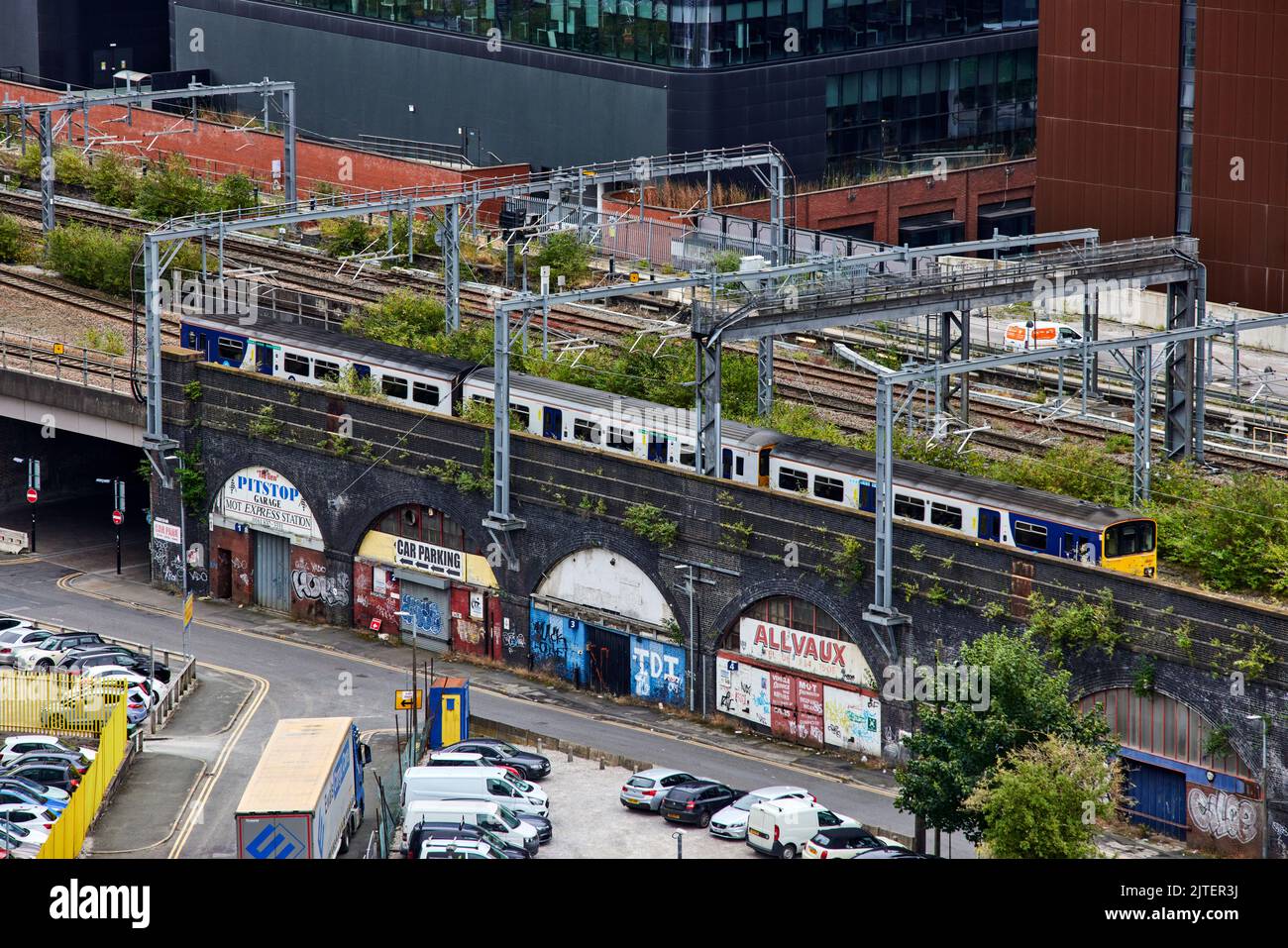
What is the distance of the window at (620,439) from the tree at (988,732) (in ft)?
53.3

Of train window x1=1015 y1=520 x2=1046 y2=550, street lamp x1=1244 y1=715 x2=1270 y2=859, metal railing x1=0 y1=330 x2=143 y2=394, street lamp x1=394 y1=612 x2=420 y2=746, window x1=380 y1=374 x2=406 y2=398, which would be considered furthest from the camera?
metal railing x1=0 y1=330 x2=143 y2=394

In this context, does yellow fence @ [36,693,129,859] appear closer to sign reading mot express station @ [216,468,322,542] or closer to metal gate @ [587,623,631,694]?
sign reading mot express station @ [216,468,322,542]

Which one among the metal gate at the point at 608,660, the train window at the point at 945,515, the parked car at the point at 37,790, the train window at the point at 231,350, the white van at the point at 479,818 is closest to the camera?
the white van at the point at 479,818

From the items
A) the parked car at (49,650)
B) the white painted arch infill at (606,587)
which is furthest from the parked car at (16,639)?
the white painted arch infill at (606,587)

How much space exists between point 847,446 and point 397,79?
176 ft

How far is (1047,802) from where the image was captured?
114 feet

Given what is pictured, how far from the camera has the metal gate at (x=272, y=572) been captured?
58.8 metres

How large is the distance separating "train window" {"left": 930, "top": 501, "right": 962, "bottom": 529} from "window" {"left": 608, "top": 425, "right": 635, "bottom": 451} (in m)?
9.54

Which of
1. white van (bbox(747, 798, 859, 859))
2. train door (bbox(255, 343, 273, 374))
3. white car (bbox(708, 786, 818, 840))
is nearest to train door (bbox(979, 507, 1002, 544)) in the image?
white car (bbox(708, 786, 818, 840))

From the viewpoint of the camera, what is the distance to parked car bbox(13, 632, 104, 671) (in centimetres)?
5212

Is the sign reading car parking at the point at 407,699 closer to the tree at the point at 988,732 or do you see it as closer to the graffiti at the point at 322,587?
the graffiti at the point at 322,587

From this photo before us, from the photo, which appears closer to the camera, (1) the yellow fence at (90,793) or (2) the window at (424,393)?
(1) the yellow fence at (90,793)

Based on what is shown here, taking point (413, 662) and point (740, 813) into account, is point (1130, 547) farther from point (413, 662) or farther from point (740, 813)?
point (413, 662)

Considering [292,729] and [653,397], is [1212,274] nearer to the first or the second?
[653,397]
